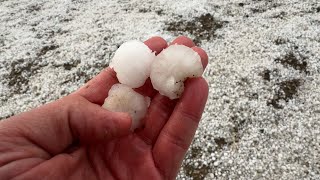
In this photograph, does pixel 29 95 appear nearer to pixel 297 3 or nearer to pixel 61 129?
pixel 61 129

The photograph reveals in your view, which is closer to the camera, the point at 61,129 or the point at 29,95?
the point at 61,129

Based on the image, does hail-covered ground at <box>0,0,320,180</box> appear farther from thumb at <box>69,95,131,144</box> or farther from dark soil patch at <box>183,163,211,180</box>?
thumb at <box>69,95,131,144</box>

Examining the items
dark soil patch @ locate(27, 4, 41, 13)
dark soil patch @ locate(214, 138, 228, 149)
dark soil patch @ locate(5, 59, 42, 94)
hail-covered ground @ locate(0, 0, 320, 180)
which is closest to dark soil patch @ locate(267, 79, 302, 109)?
hail-covered ground @ locate(0, 0, 320, 180)

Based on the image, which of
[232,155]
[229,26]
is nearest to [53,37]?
[229,26]

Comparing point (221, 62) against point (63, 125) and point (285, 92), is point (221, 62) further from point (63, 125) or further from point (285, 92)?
point (63, 125)

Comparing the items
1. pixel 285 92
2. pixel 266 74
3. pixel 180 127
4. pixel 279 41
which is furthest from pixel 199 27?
pixel 180 127

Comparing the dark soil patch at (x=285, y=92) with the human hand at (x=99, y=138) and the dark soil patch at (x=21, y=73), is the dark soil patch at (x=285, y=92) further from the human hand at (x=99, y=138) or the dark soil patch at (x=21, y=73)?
the dark soil patch at (x=21, y=73)
